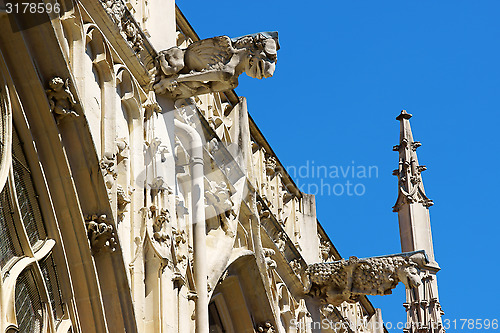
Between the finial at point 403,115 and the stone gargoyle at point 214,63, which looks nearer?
the stone gargoyle at point 214,63

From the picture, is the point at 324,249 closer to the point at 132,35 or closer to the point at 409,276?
the point at 409,276

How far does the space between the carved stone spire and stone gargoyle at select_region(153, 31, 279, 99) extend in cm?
786

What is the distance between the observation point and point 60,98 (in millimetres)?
10172

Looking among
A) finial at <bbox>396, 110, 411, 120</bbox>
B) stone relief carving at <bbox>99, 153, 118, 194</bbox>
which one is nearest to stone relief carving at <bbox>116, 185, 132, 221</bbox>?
stone relief carving at <bbox>99, 153, 118, 194</bbox>

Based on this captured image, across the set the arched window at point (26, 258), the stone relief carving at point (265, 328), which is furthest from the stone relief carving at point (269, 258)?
the arched window at point (26, 258)

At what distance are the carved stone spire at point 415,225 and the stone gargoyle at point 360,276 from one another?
110 inches

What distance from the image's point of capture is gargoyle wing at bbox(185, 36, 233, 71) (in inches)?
481

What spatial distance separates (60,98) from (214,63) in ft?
7.94

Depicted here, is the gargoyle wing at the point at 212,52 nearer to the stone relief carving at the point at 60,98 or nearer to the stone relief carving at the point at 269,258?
the stone relief carving at the point at 60,98

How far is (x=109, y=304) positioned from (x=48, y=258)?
2.25 feet

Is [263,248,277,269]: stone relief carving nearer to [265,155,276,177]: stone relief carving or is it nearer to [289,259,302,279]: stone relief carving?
[289,259,302,279]: stone relief carving

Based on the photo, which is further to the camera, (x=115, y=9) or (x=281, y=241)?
(x=281, y=241)

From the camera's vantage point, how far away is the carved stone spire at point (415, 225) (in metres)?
19.6

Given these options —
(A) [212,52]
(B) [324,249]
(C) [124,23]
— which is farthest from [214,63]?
(B) [324,249]
